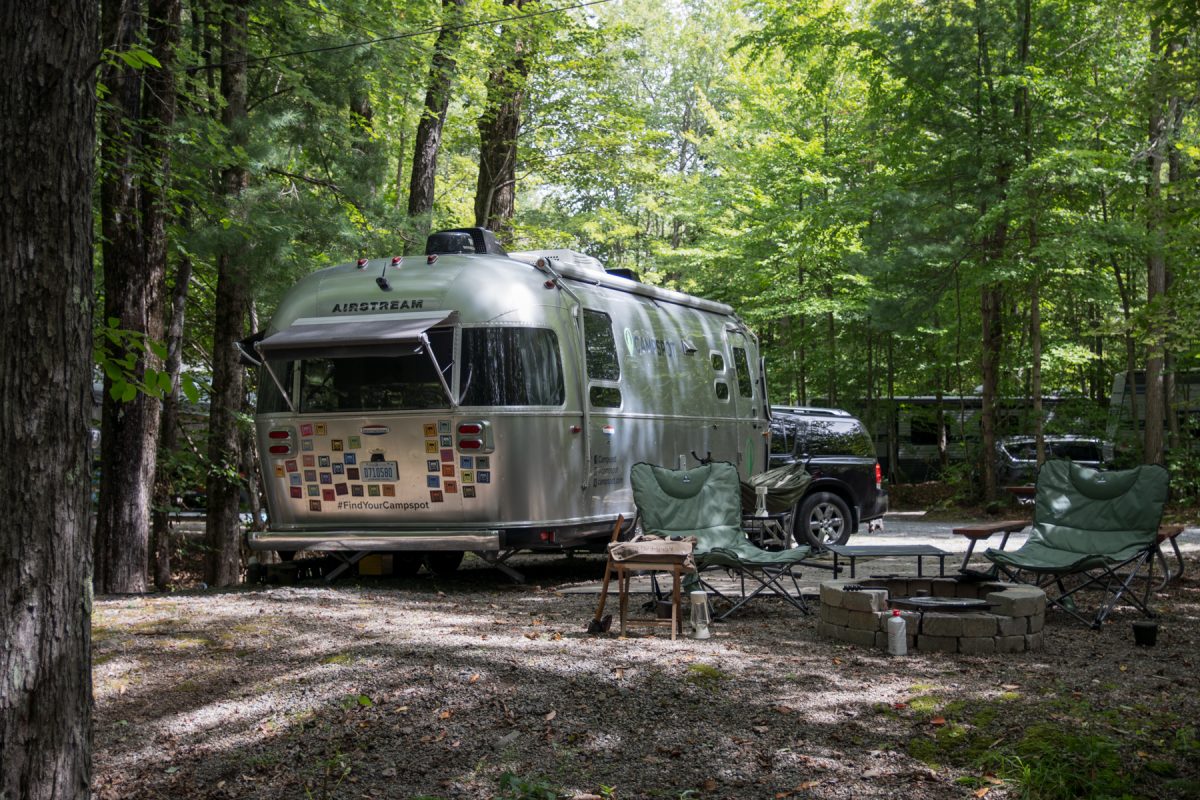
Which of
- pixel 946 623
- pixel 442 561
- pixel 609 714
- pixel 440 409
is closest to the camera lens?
pixel 609 714

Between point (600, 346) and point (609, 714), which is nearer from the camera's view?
point (609, 714)

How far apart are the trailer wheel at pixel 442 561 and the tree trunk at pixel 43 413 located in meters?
7.45

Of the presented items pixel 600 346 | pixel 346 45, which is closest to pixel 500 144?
pixel 346 45

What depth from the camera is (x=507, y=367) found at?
8.66 meters

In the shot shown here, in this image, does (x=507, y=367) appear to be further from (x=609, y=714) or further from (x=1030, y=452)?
(x=1030, y=452)

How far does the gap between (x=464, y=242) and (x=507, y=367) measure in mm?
1419

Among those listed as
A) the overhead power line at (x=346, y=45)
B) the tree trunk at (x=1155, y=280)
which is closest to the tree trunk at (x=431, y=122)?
the overhead power line at (x=346, y=45)

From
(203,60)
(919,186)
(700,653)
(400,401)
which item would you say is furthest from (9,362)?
(919,186)

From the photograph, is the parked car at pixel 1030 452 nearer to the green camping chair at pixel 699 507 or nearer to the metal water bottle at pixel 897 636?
the green camping chair at pixel 699 507

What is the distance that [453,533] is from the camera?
8617mm

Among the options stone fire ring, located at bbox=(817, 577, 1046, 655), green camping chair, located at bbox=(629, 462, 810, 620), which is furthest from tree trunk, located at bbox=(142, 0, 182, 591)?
stone fire ring, located at bbox=(817, 577, 1046, 655)

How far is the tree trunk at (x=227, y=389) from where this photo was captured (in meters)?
11.6

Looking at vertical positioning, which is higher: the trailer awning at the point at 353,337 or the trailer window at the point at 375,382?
the trailer awning at the point at 353,337

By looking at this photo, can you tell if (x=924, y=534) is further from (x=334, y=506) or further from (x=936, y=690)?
(x=936, y=690)
